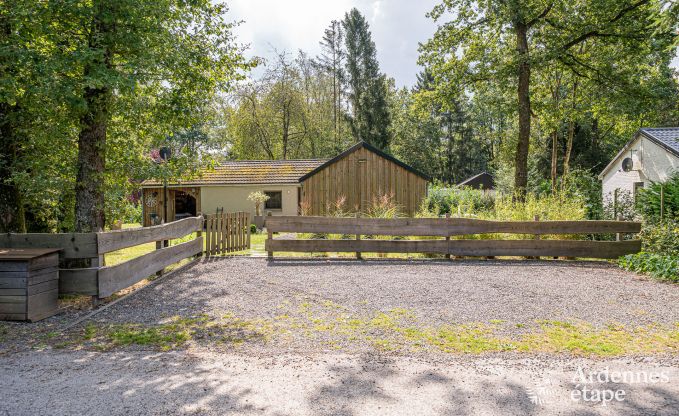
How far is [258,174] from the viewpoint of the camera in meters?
23.5

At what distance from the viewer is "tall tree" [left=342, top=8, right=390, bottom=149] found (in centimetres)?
3928

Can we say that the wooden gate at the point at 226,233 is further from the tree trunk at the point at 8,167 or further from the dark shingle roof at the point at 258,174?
the dark shingle roof at the point at 258,174

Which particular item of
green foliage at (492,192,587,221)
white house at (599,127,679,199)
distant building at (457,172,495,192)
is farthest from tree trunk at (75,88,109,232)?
distant building at (457,172,495,192)

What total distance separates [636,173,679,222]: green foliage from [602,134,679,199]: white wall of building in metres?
1.37

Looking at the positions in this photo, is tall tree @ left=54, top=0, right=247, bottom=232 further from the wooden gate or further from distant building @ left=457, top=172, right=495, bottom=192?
distant building @ left=457, top=172, right=495, bottom=192

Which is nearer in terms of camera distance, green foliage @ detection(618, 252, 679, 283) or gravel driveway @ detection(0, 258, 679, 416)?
gravel driveway @ detection(0, 258, 679, 416)

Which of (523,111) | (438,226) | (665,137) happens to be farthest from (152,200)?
(665,137)

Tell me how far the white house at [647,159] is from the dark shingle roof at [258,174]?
1454cm

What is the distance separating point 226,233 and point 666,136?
50.6 ft

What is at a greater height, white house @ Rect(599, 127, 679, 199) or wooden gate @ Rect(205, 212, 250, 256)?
white house @ Rect(599, 127, 679, 199)

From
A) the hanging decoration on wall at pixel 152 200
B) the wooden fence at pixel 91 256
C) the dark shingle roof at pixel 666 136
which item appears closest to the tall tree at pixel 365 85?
the hanging decoration on wall at pixel 152 200

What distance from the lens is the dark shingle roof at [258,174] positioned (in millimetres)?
22953

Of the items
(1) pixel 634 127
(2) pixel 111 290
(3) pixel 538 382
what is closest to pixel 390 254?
(2) pixel 111 290

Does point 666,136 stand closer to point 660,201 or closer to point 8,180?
point 660,201
